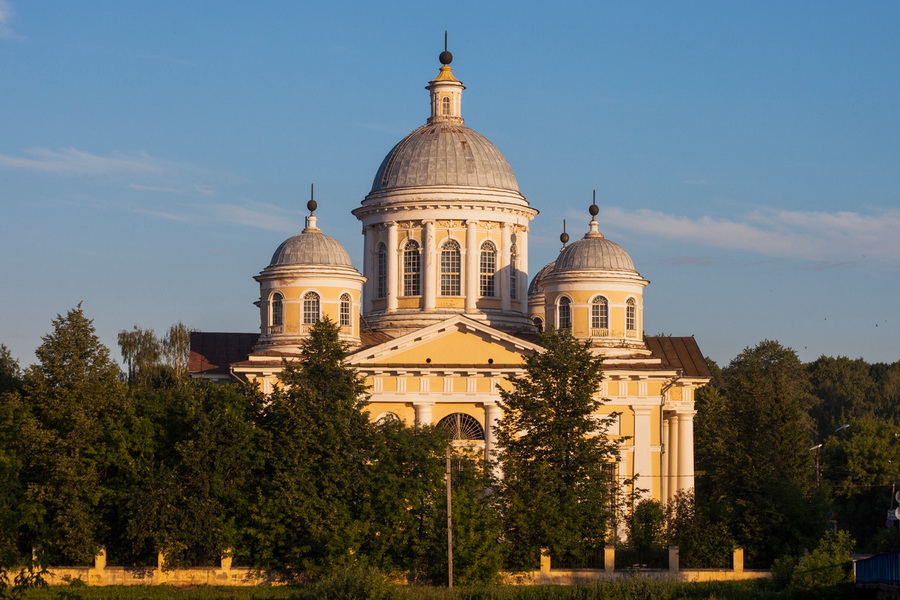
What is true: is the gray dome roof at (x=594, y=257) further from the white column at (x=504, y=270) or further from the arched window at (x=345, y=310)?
the arched window at (x=345, y=310)

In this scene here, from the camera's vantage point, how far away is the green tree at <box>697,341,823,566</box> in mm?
43594

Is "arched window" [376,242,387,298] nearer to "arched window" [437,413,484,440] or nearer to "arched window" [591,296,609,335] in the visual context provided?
"arched window" [437,413,484,440]

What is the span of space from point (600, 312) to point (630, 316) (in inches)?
41.7

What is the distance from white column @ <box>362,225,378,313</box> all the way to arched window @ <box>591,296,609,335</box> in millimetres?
7818

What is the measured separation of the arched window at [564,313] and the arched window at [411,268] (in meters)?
5.17

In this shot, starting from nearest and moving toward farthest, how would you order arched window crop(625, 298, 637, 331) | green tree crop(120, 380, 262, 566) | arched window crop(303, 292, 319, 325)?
green tree crop(120, 380, 262, 566) < arched window crop(303, 292, 319, 325) < arched window crop(625, 298, 637, 331)

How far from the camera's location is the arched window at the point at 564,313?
51375 millimetres

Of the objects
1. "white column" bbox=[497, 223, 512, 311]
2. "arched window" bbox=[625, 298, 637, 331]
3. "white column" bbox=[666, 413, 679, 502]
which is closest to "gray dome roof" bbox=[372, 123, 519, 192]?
"white column" bbox=[497, 223, 512, 311]

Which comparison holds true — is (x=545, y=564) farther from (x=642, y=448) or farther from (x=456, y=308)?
(x=456, y=308)

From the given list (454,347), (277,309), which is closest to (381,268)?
(277,309)

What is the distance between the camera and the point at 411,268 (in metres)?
54.5

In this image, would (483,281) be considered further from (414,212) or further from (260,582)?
(260,582)

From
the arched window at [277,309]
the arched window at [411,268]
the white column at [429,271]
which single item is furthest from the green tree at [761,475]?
the arched window at [277,309]

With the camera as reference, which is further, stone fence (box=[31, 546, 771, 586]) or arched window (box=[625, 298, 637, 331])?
arched window (box=[625, 298, 637, 331])
